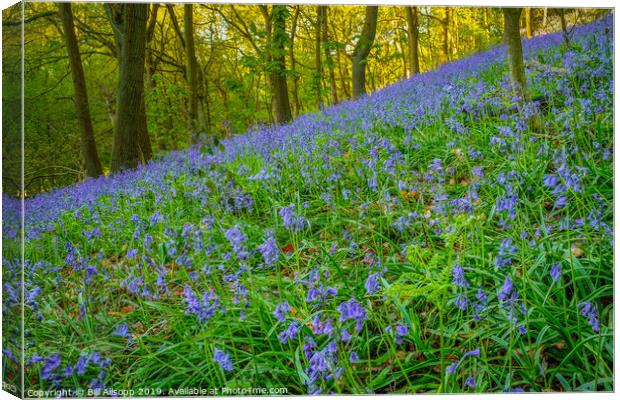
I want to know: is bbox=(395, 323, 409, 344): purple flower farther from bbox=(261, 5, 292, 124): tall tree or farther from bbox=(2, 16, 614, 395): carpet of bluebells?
bbox=(261, 5, 292, 124): tall tree

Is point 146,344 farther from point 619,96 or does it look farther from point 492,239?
point 619,96

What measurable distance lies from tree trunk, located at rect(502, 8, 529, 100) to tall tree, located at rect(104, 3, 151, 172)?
2062 mm

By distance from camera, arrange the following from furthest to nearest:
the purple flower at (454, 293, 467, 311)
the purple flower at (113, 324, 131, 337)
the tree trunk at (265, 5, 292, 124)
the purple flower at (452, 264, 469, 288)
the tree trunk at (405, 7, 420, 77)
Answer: the tree trunk at (265, 5, 292, 124), the tree trunk at (405, 7, 420, 77), the purple flower at (113, 324, 131, 337), the purple flower at (454, 293, 467, 311), the purple flower at (452, 264, 469, 288)

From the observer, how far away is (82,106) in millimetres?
2771

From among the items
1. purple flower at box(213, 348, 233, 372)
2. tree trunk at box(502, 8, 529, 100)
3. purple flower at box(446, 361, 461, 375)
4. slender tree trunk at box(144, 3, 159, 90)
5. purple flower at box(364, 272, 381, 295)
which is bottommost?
purple flower at box(446, 361, 461, 375)

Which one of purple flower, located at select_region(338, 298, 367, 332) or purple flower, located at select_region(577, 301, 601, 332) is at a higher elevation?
purple flower, located at select_region(338, 298, 367, 332)

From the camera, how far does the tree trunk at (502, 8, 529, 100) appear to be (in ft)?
9.53

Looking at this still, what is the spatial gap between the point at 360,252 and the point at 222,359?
0.85m

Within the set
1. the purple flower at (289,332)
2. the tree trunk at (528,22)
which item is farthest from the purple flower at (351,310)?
the tree trunk at (528,22)

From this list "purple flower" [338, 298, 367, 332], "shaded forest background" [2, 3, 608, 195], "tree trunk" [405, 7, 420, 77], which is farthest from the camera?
"tree trunk" [405, 7, 420, 77]

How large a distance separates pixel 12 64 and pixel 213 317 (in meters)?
1.66

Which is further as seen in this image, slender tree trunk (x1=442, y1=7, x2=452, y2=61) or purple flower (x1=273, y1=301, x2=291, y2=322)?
slender tree trunk (x1=442, y1=7, x2=452, y2=61)

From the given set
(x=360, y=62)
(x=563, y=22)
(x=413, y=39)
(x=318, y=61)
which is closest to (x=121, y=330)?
(x=318, y=61)

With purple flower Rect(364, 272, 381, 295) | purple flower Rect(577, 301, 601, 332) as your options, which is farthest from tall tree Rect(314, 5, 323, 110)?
purple flower Rect(577, 301, 601, 332)
